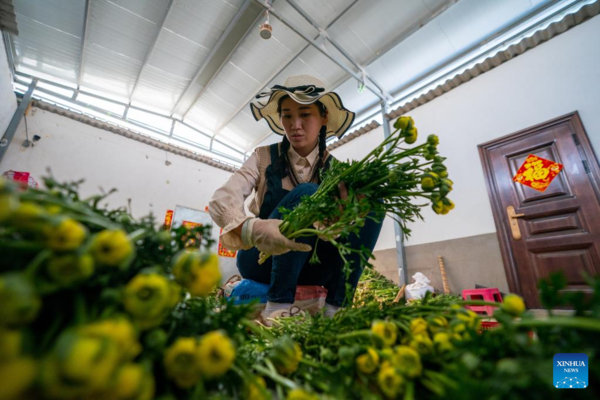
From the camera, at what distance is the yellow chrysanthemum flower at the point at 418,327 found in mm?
387

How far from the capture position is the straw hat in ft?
4.68

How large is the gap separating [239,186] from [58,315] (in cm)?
112

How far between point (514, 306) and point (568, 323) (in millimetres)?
85

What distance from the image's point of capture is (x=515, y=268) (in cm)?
251

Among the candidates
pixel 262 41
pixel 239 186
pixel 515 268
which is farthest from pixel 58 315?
pixel 262 41

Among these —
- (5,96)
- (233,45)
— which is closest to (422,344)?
(233,45)

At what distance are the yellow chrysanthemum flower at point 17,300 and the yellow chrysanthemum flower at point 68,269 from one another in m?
0.02

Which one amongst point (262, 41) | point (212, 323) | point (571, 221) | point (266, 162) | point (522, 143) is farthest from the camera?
point (262, 41)

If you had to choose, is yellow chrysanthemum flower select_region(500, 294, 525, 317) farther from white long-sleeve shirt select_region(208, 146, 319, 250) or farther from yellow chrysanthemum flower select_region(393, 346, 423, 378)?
white long-sleeve shirt select_region(208, 146, 319, 250)

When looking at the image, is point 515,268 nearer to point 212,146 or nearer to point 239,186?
point 239,186

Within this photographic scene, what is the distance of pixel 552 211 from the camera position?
7.98ft

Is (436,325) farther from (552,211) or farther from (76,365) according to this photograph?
(552,211)

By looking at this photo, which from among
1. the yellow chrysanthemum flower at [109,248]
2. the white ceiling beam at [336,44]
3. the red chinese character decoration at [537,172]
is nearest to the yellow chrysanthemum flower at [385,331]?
the yellow chrysanthemum flower at [109,248]

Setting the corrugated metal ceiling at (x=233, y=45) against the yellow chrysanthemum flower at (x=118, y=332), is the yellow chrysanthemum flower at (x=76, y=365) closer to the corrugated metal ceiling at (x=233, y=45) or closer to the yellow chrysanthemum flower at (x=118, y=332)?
the yellow chrysanthemum flower at (x=118, y=332)
